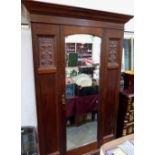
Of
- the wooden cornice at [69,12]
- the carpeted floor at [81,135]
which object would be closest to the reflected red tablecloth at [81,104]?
the carpeted floor at [81,135]

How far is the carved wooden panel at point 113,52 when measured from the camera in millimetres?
1853

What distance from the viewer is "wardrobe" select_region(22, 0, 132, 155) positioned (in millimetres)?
1427

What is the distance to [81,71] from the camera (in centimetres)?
175

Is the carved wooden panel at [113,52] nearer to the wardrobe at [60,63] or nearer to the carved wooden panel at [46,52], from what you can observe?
the wardrobe at [60,63]

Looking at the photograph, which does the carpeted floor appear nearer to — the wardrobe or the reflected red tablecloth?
the wardrobe

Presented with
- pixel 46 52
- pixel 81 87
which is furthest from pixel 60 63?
pixel 81 87

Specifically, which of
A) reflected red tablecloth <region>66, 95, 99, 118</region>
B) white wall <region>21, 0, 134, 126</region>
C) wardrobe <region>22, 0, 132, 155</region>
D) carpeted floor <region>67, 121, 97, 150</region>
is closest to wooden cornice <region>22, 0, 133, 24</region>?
wardrobe <region>22, 0, 132, 155</region>

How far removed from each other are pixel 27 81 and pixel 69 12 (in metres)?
0.94

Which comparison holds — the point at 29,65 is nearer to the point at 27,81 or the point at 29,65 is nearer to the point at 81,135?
the point at 27,81
